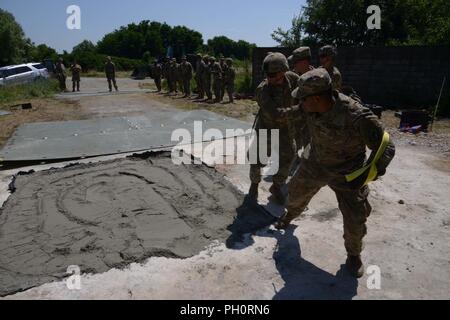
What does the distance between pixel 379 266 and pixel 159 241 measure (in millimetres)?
1953

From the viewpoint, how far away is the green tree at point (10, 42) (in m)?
32.3

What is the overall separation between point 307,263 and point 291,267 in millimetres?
160

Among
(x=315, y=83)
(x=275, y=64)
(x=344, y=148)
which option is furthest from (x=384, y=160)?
(x=275, y=64)

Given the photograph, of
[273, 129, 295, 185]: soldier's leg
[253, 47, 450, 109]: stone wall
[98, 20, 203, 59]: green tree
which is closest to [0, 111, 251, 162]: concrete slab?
[273, 129, 295, 185]: soldier's leg

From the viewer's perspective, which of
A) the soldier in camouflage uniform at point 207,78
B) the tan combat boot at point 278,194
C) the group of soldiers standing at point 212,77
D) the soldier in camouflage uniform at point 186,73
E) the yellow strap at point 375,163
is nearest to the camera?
the yellow strap at point 375,163

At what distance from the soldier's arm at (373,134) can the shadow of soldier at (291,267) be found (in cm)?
96

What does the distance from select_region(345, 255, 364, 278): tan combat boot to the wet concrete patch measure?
3.82 feet

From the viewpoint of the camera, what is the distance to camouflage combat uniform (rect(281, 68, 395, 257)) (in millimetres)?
2488

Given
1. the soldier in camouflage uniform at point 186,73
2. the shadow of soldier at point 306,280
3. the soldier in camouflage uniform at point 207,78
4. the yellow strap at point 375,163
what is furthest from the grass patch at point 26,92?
the yellow strap at point 375,163

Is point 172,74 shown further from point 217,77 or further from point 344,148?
point 344,148

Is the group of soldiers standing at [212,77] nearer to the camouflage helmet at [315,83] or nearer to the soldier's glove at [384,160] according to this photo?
the camouflage helmet at [315,83]

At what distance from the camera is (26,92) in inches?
584

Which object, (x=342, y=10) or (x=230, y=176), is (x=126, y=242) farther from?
(x=342, y=10)
